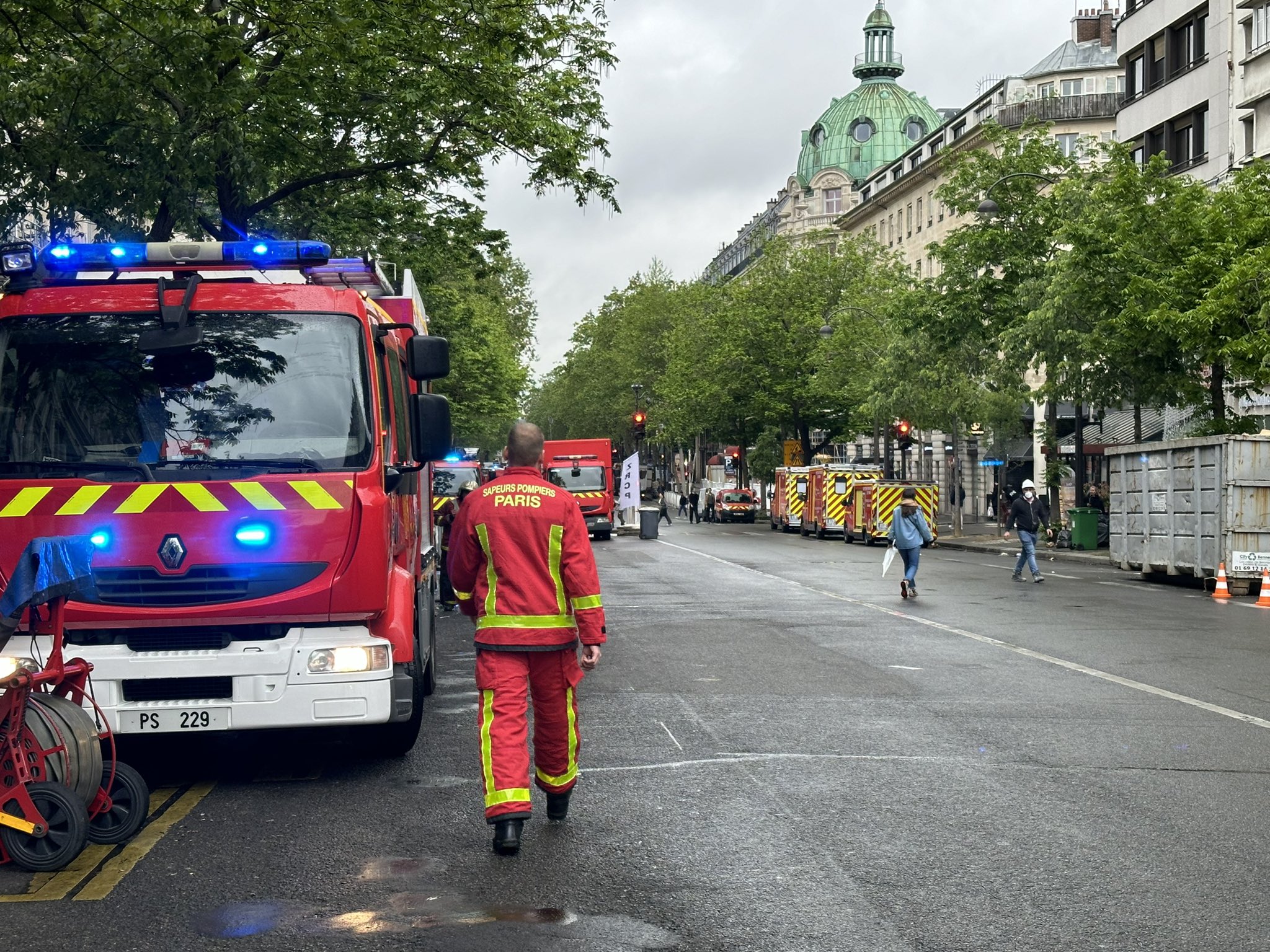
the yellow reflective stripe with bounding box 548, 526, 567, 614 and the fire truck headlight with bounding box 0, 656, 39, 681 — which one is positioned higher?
the yellow reflective stripe with bounding box 548, 526, 567, 614

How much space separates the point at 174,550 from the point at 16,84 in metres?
12.0

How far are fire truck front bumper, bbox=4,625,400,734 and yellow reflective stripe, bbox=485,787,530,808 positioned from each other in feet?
4.90

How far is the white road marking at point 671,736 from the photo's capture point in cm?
920

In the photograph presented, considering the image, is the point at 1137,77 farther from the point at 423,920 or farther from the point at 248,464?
the point at 423,920

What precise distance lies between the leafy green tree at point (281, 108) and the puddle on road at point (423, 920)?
9431mm

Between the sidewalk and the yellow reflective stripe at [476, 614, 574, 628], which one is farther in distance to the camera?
the sidewalk

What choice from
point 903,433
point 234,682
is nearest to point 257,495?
point 234,682

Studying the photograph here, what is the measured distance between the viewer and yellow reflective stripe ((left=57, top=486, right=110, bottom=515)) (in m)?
7.66

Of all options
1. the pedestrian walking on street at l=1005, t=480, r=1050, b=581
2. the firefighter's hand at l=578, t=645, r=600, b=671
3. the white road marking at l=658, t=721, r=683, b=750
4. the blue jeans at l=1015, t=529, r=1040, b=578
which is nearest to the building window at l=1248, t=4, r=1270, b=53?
the pedestrian walking on street at l=1005, t=480, r=1050, b=581

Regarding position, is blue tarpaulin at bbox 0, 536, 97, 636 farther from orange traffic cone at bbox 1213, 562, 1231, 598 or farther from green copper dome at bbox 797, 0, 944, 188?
green copper dome at bbox 797, 0, 944, 188

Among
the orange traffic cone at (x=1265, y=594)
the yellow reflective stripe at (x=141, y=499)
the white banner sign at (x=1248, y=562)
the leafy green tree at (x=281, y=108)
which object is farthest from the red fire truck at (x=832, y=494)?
the yellow reflective stripe at (x=141, y=499)

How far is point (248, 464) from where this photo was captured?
7879 mm

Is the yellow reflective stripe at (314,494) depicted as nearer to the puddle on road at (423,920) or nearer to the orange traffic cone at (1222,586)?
the puddle on road at (423,920)

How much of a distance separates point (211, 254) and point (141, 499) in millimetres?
1577
